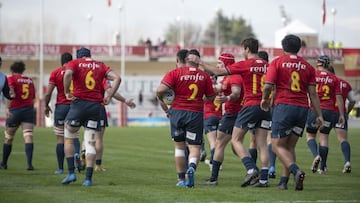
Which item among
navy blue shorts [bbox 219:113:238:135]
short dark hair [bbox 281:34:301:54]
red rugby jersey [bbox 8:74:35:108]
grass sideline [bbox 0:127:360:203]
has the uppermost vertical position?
short dark hair [bbox 281:34:301:54]

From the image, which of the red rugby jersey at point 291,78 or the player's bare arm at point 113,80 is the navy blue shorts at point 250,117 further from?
the player's bare arm at point 113,80

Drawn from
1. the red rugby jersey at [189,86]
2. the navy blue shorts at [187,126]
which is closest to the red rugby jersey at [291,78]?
the red rugby jersey at [189,86]

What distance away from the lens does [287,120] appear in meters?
12.9

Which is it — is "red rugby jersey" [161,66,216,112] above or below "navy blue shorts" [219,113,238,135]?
above

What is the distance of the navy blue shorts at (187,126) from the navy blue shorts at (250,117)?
2.19 ft

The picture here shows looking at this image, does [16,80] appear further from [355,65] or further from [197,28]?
[197,28]

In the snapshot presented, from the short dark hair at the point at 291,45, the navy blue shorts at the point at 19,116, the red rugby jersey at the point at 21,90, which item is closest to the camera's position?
the short dark hair at the point at 291,45

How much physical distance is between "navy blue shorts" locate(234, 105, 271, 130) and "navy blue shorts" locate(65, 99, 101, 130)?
2353mm

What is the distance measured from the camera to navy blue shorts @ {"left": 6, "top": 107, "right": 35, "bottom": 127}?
1753 cm

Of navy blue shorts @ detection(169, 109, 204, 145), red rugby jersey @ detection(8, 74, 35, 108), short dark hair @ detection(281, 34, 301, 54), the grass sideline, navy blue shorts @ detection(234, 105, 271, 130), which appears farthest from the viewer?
red rugby jersey @ detection(8, 74, 35, 108)

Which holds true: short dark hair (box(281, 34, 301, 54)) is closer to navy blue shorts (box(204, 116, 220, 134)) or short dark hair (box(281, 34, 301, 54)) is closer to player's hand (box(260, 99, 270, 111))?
player's hand (box(260, 99, 270, 111))

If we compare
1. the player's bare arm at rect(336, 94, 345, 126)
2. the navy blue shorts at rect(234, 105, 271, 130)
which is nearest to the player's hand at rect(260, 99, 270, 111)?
the navy blue shorts at rect(234, 105, 271, 130)

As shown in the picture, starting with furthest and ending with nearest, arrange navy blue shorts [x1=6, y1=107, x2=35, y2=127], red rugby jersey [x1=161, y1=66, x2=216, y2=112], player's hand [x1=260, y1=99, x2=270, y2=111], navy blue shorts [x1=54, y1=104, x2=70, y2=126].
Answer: navy blue shorts [x1=6, y1=107, x2=35, y2=127] < navy blue shorts [x1=54, y1=104, x2=70, y2=126] < red rugby jersey [x1=161, y1=66, x2=216, y2=112] < player's hand [x1=260, y1=99, x2=270, y2=111]

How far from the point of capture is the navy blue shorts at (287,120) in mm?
12875
